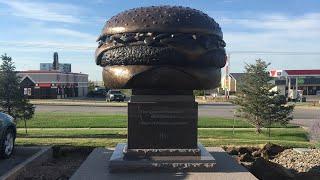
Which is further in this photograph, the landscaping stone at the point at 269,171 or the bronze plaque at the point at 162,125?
the bronze plaque at the point at 162,125

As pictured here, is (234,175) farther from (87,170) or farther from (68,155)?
(68,155)

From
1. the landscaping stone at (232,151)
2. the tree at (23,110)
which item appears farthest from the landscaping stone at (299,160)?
the tree at (23,110)

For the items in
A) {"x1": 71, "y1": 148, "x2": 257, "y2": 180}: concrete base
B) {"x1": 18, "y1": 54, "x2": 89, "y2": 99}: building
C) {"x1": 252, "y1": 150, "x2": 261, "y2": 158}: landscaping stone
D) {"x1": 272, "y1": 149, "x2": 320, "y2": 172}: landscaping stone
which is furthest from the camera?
{"x1": 18, "y1": 54, "x2": 89, "y2": 99}: building

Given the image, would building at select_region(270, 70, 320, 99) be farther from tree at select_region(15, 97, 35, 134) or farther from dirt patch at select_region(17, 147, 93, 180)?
dirt patch at select_region(17, 147, 93, 180)

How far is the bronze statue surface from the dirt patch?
6.00 ft

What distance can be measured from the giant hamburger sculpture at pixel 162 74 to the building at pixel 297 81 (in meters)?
66.1

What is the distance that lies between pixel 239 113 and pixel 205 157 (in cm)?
1702

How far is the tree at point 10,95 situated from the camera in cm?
1945

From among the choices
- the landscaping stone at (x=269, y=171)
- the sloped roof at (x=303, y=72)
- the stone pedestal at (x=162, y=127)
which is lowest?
the landscaping stone at (x=269, y=171)

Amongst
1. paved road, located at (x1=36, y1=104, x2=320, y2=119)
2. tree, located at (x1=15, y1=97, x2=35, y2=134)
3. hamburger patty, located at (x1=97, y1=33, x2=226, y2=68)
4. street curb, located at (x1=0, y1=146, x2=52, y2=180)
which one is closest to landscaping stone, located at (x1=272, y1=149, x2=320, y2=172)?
hamburger patty, located at (x1=97, y1=33, x2=226, y2=68)

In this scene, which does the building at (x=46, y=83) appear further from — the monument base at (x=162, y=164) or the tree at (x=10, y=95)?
the monument base at (x=162, y=164)

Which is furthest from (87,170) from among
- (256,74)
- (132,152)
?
(256,74)

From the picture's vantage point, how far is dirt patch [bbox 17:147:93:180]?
768 cm

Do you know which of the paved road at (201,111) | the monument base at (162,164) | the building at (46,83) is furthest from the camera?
the building at (46,83)
